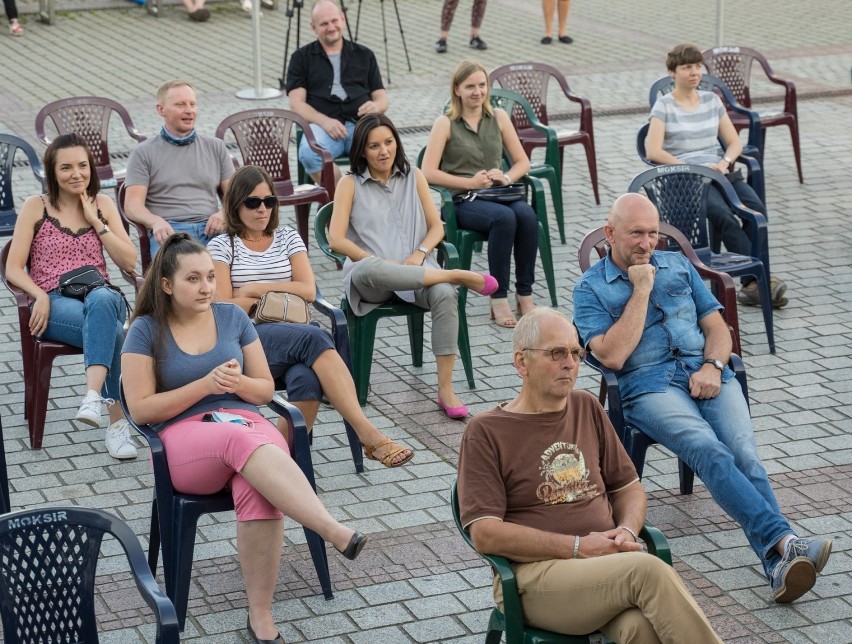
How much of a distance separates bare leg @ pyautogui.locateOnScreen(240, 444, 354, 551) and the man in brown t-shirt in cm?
66

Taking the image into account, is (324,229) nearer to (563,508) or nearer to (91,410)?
(91,410)

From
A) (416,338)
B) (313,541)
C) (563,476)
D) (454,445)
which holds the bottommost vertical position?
(454,445)

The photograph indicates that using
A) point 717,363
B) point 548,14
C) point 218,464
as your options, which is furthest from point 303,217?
point 548,14

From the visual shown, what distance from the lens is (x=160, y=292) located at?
5320 mm

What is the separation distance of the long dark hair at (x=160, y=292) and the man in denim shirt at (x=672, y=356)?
1.66m

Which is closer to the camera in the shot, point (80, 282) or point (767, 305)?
point (80, 282)

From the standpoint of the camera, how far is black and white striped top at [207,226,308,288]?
6.48 m

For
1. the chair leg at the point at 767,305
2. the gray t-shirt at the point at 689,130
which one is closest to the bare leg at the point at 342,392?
the chair leg at the point at 767,305

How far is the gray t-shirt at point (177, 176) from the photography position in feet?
25.5

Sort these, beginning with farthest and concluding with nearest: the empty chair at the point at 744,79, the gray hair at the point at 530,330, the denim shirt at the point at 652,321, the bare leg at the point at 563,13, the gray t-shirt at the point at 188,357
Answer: the bare leg at the point at 563,13
the empty chair at the point at 744,79
the denim shirt at the point at 652,321
the gray t-shirt at the point at 188,357
the gray hair at the point at 530,330

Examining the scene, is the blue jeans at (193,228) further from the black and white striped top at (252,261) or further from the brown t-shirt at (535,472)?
the brown t-shirt at (535,472)

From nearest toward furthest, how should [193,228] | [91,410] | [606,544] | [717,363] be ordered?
[606,544] < [717,363] < [91,410] < [193,228]

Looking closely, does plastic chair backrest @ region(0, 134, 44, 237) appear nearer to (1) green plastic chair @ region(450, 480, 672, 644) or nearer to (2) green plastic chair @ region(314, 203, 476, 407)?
(2) green plastic chair @ region(314, 203, 476, 407)

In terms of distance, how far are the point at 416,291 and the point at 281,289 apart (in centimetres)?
83
